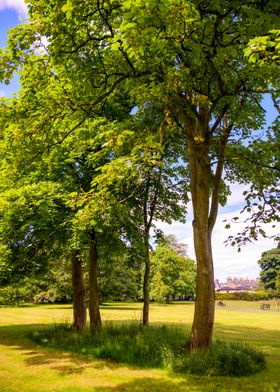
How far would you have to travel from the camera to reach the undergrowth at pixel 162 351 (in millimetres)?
11523

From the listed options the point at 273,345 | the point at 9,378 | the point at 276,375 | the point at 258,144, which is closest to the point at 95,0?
the point at 258,144

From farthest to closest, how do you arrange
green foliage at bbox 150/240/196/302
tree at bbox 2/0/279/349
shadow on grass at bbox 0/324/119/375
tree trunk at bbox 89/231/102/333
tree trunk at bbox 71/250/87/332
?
green foliage at bbox 150/240/196/302
tree trunk at bbox 71/250/87/332
tree trunk at bbox 89/231/102/333
shadow on grass at bbox 0/324/119/375
tree at bbox 2/0/279/349

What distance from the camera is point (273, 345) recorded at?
19.3 m

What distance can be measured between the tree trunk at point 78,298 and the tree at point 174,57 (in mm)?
10445

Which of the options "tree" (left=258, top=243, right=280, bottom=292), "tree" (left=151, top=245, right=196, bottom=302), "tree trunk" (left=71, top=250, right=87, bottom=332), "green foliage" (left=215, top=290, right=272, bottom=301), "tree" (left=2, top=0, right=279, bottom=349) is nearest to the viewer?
"tree" (left=2, top=0, right=279, bottom=349)

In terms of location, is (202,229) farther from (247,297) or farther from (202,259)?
(247,297)

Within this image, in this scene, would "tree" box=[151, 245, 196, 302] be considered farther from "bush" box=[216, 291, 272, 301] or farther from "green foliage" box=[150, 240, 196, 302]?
"bush" box=[216, 291, 272, 301]

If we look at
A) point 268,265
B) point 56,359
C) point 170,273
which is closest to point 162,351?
point 56,359

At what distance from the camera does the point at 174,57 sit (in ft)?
31.8

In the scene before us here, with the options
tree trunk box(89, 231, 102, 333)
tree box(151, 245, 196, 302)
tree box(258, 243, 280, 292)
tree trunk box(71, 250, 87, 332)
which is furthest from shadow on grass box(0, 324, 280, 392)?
tree box(258, 243, 280, 292)

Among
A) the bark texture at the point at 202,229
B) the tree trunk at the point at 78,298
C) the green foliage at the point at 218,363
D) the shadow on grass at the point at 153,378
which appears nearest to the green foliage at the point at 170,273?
the tree trunk at the point at 78,298

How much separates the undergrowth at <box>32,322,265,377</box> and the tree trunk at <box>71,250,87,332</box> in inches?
144

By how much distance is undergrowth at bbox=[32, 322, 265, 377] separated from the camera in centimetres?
1152

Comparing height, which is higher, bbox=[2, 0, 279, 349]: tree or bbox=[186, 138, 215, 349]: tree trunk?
bbox=[2, 0, 279, 349]: tree
